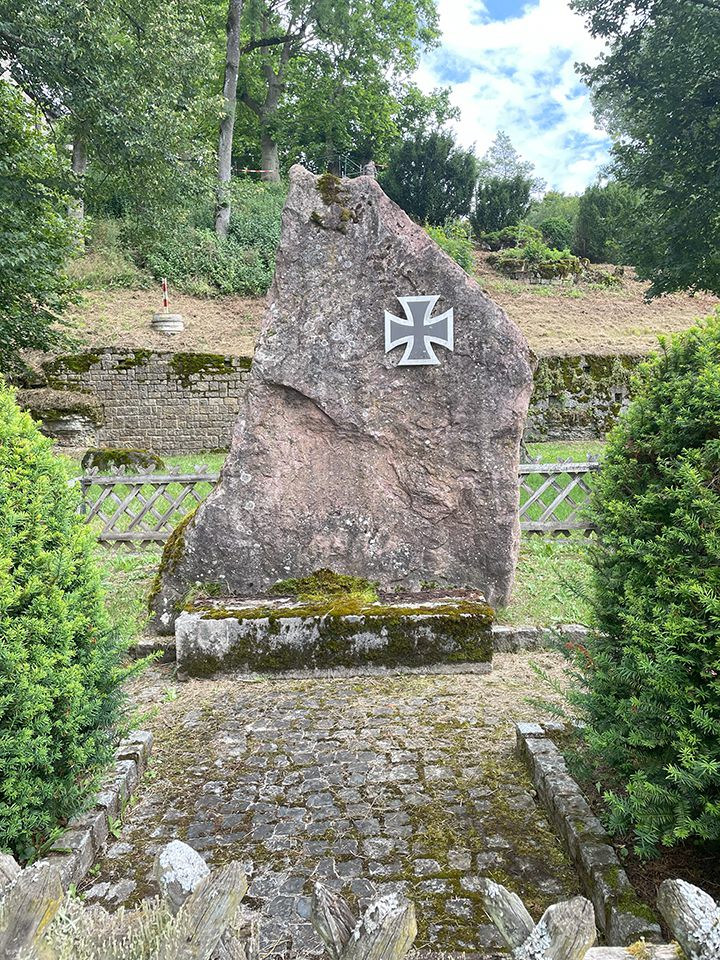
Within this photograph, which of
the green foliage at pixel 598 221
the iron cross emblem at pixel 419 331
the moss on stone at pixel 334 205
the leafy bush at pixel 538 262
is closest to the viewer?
the iron cross emblem at pixel 419 331

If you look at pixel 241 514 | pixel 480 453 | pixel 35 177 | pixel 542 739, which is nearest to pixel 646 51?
pixel 35 177

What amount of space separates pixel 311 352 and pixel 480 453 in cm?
149

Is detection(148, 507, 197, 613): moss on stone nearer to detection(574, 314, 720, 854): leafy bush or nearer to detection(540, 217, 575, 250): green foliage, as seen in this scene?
detection(574, 314, 720, 854): leafy bush

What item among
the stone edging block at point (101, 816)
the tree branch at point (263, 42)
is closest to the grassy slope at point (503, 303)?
the tree branch at point (263, 42)

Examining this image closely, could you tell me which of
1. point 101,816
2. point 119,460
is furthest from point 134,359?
point 101,816

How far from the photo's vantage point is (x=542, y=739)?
3410 millimetres

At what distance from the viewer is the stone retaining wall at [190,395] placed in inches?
621

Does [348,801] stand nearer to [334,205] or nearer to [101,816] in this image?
[101,816]

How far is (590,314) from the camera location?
21828 mm

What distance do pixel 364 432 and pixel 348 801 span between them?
2.72 metres

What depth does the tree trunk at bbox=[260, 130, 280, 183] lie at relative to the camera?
95.1 ft

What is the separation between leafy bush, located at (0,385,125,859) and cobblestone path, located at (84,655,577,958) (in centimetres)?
41

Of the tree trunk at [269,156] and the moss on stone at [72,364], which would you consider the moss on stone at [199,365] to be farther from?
the tree trunk at [269,156]

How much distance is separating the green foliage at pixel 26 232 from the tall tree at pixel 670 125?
11.5 m
